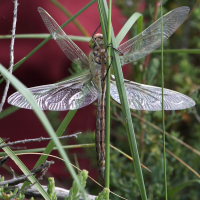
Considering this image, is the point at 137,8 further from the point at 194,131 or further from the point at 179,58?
the point at 194,131

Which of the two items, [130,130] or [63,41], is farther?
[63,41]

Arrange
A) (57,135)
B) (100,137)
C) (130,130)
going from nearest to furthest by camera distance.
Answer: (130,130)
(57,135)
(100,137)

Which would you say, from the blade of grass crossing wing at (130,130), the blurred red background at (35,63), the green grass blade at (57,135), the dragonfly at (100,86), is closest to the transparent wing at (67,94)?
the dragonfly at (100,86)

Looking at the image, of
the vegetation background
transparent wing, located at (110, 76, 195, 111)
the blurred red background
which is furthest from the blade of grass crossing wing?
the blurred red background

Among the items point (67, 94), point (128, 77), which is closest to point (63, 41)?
point (67, 94)

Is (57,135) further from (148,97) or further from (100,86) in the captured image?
(148,97)

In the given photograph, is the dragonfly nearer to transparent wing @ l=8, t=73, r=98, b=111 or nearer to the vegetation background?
transparent wing @ l=8, t=73, r=98, b=111

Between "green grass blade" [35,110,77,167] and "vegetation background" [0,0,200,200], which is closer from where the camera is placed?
"green grass blade" [35,110,77,167]
